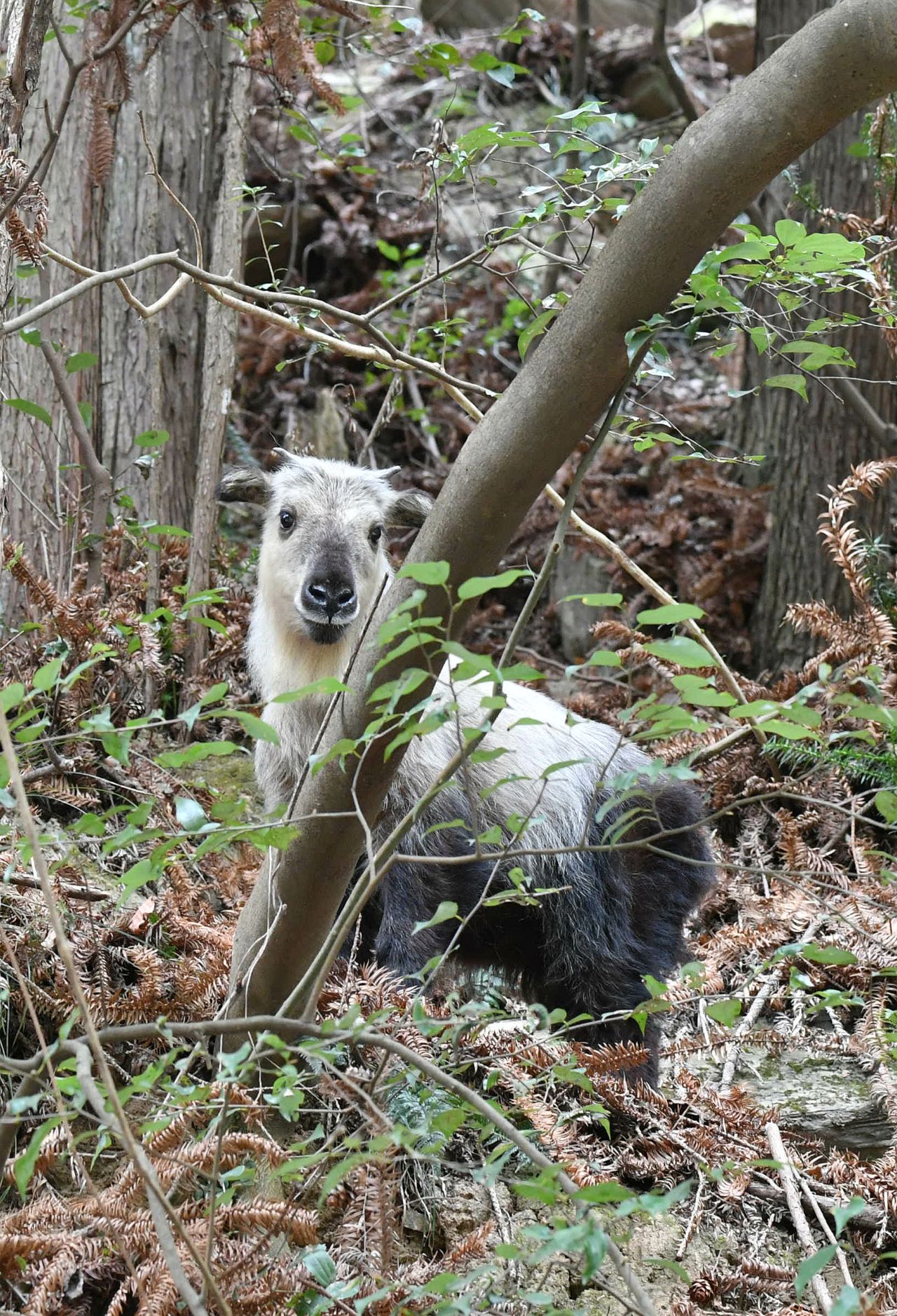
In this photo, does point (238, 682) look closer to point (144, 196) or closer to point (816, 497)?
point (144, 196)

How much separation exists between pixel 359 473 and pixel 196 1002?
7.15 ft

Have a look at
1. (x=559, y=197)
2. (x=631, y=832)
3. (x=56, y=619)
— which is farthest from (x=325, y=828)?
(x=56, y=619)

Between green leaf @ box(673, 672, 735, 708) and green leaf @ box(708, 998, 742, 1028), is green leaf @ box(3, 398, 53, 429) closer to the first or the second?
green leaf @ box(673, 672, 735, 708)

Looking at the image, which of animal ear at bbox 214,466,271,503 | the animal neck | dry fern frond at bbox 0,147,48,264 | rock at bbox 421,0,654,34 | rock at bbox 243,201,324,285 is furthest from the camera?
rock at bbox 421,0,654,34

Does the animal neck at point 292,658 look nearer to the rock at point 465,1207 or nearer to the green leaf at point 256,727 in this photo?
the rock at point 465,1207

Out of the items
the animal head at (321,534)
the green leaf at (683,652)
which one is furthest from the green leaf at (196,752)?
the animal head at (321,534)

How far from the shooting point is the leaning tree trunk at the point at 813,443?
6230mm

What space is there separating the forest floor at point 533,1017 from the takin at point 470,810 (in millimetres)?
278

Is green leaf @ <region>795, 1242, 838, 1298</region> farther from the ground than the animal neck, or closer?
closer

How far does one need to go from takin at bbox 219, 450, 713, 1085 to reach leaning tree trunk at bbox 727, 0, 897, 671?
6.83 feet

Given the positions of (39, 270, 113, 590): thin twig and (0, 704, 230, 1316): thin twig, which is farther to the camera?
(39, 270, 113, 590): thin twig

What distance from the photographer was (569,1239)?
1718 millimetres

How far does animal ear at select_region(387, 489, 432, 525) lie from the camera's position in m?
4.73

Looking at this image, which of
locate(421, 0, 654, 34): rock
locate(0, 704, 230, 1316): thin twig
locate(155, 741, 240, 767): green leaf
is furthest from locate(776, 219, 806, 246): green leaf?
locate(421, 0, 654, 34): rock
